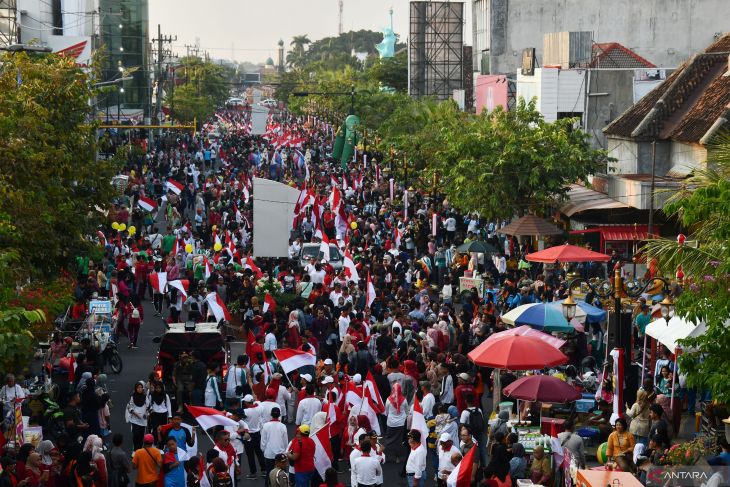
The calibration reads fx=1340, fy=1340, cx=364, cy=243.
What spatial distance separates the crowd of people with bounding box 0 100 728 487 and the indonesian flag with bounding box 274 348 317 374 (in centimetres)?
19

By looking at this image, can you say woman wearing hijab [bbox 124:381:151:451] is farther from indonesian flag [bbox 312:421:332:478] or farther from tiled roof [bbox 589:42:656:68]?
tiled roof [bbox 589:42:656:68]

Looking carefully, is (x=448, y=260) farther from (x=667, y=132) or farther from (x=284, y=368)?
(x=284, y=368)

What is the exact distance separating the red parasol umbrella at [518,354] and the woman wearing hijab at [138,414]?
4602mm

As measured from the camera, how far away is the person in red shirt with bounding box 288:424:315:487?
1588 cm

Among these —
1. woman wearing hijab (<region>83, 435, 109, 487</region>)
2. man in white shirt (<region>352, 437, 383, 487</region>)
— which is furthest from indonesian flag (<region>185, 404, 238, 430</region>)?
man in white shirt (<region>352, 437, 383, 487</region>)

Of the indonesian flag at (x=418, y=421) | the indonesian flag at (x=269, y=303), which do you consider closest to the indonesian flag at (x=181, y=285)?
the indonesian flag at (x=269, y=303)

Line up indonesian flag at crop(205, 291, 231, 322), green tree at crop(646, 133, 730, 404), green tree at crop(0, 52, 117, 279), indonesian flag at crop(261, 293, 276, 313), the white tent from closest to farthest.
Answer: green tree at crop(646, 133, 730, 404) → the white tent → green tree at crop(0, 52, 117, 279) → indonesian flag at crop(205, 291, 231, 322) → indonesian flag at crop(261, 293, 276, 313)

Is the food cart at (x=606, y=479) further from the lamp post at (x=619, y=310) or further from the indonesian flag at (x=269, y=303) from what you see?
the indonesian flag at (x=269, y=303)

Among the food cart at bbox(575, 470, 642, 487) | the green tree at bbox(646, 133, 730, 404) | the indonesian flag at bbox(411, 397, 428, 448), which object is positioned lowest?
the indonesian flag at bbox(411, 397, 428, 448)

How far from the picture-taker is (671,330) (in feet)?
62.4

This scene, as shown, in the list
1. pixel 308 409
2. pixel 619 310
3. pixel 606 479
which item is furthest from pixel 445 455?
pixel 619 310

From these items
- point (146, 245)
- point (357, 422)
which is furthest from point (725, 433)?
point (146, 245)

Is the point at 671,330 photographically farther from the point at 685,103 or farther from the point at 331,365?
the point at 685,103

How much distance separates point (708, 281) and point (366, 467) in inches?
174
